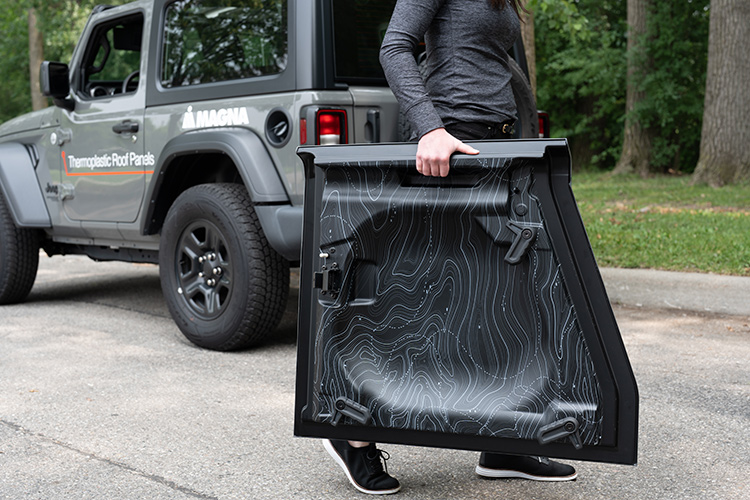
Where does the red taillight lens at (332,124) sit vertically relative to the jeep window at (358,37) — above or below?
below

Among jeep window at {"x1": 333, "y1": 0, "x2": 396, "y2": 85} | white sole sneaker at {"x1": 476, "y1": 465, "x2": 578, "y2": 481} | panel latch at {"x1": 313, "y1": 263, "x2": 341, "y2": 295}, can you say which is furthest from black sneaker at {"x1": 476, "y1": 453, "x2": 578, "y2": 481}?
jeep window at {"x1": 333, "y1": 0, "x2": 396, "y2": 85}

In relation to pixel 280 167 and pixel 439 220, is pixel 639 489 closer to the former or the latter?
pixel 439 220

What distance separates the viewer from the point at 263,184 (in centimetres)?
431

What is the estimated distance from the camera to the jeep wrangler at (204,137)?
4273 millimetres

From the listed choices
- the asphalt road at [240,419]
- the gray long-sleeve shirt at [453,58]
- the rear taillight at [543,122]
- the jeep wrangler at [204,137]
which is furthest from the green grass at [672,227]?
the gray long-sleeve shirt at [453,58]

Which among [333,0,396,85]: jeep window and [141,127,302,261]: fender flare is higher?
[333,0,396,85]: jeep window

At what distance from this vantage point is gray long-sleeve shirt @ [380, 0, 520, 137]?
8.41 ft

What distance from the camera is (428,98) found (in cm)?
254

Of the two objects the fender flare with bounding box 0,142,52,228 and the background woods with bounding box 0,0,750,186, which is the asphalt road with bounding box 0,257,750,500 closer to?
the fender flare with bounding box 0,142,52,228

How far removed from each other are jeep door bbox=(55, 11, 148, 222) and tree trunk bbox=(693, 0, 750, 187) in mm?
10379

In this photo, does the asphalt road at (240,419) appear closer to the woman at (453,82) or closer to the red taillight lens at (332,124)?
the woman at (453,82)

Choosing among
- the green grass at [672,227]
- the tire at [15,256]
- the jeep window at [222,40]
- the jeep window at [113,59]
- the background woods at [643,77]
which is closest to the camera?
the jeep window at [222,40]

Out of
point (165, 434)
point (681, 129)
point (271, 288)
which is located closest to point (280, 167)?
point (271, 288)

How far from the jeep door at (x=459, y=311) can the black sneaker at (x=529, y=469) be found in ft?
1.65
